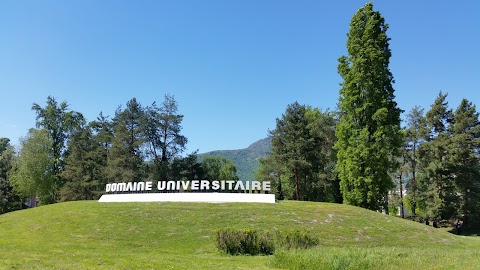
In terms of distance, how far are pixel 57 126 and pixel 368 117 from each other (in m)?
49.1

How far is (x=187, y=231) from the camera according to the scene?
24750mm

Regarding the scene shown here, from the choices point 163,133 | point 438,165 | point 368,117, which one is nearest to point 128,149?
point 163,133

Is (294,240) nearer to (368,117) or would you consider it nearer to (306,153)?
(368,117)

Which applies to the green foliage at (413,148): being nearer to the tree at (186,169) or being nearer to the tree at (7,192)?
the tree at (186,169)

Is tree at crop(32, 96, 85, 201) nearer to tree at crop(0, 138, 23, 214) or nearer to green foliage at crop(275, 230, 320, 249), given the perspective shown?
tree at crop(0, 138, 23, 214)

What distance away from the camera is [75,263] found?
42.7ft

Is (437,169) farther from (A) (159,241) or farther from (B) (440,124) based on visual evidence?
(A) (159,241)

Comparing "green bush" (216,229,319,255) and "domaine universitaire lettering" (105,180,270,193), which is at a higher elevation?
"domaine universitaire lettering" (105,180,270,193)

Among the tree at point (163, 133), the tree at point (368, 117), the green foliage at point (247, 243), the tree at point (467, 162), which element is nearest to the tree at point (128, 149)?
the tree at point (163, 133)

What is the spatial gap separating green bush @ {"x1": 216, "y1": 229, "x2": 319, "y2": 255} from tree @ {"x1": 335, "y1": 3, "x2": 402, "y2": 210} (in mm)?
18879

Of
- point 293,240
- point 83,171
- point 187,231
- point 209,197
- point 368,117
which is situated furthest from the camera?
point 83,171

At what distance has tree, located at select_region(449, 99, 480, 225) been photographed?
46.5m

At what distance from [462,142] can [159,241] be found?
39.7 m

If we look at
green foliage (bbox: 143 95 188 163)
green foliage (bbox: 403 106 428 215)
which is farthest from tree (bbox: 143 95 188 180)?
green foliage (bbox: 403 106 428 215)
